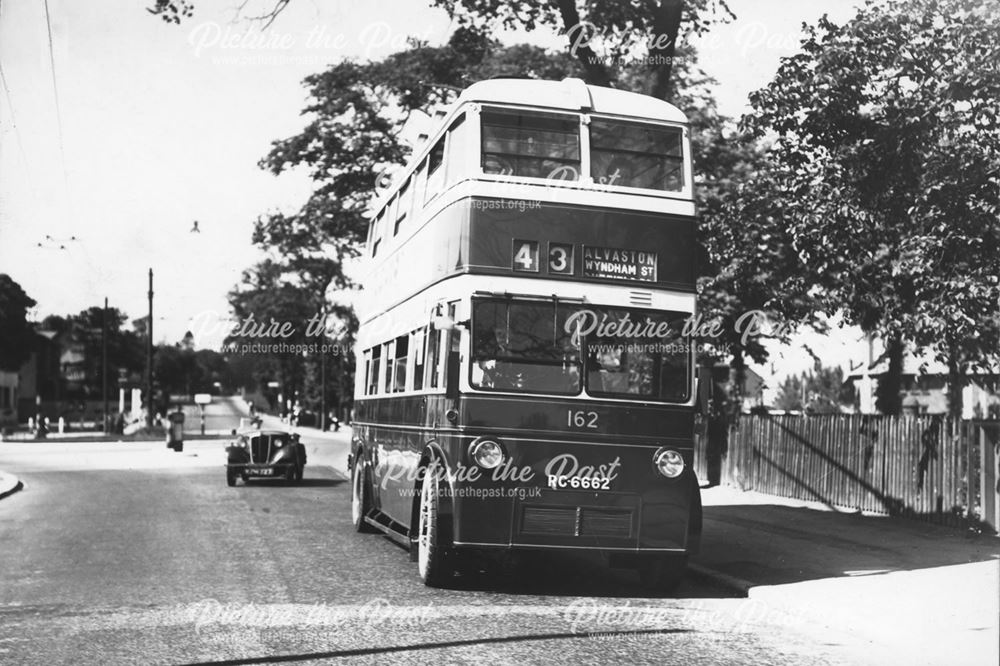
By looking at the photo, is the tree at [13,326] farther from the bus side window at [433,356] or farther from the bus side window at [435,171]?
the bus side window at [433,356]

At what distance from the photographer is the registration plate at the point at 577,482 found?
388 inches

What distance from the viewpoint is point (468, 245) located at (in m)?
10.1

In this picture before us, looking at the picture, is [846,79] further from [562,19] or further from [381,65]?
[381,65]

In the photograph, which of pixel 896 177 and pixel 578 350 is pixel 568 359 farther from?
pixel 896 177

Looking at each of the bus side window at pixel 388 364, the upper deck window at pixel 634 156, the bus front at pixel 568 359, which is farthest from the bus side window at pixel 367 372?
the upper deck window at pixel 634 156

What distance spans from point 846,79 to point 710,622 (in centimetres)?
769

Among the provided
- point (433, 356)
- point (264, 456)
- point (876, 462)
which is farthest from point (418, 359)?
point (264, 456)

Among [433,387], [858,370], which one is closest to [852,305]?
[433,387]

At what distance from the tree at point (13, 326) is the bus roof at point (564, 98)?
2138 inches

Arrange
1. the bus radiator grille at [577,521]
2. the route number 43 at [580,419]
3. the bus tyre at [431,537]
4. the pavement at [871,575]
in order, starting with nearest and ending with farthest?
the pavement at [871,575], the bus radiator grille at [577,521], the route number 43 at [580,419], the bus tyre at [431,537]

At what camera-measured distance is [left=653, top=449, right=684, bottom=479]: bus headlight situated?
10.0 meters

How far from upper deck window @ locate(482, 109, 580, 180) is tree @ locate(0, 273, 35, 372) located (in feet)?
179

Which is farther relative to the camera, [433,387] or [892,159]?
[892,159]

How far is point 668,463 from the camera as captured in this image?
10023mm
